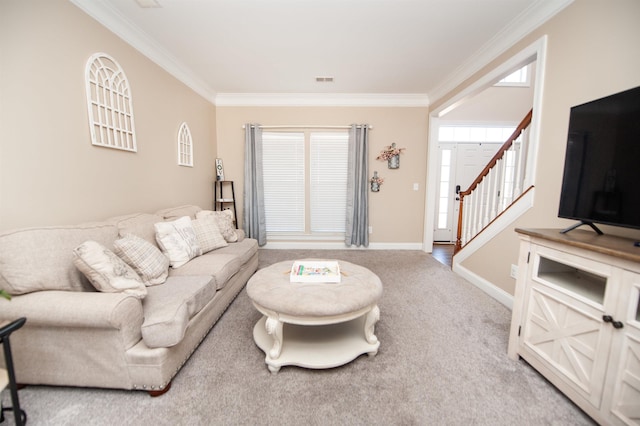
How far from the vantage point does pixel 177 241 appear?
6.97 feet

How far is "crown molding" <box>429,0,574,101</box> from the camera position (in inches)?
72.9

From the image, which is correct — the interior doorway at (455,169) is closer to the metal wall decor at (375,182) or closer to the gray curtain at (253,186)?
the metal wall decor at (375,182)

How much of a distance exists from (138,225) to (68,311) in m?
0.96

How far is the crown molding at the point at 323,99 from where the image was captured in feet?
12.7

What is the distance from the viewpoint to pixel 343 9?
1994 millimetres

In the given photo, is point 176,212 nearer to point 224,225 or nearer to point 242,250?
point 224,225

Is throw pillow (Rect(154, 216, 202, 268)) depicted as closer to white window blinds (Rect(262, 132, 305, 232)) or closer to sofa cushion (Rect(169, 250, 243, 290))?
sofa cushion (Rect(169, 250, 243, 290))

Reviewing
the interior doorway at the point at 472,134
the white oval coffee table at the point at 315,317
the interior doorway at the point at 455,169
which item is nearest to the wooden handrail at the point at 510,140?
the interior doorway at the point at 472,134

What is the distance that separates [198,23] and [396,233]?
383 centimetres

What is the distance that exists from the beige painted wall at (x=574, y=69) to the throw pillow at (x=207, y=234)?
117 inches

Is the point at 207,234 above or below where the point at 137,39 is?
below


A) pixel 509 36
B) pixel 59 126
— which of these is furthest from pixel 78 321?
A: pixel 509 36

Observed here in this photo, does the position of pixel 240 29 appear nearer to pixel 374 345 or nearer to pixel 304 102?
pixel 304 102

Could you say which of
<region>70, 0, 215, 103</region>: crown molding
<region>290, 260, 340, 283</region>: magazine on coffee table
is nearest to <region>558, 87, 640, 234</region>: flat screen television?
<region>290, 260, 340, 283</region>: magazine on coffee table
